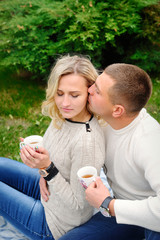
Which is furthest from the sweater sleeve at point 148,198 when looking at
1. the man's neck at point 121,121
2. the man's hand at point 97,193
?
the man's neck at point 121,121

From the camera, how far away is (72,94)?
2191 millimetres

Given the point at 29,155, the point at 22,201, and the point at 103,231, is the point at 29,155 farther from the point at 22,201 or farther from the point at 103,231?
the point at 103,231

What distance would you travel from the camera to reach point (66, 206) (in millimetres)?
2162

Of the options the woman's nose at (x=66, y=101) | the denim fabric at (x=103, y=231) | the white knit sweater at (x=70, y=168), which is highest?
the woman's nose at (x=66, y=101)

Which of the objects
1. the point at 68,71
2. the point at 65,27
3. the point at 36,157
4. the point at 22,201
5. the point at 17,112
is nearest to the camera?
the point at 36,157

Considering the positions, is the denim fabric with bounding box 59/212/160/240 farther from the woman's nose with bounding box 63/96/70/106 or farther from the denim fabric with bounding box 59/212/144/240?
the woman's nose with bounding box 63/96/70/106

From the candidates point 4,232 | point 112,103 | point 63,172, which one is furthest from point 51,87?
point 4,232

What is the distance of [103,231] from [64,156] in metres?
0.71

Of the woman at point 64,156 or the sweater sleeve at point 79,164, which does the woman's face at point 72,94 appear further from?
the sweater sleeve at point 79,164

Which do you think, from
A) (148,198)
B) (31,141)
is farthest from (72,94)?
(148,198)

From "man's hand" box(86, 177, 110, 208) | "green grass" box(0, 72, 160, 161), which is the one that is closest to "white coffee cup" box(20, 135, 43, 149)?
"man's hand" box(86, 177, 110, 208)

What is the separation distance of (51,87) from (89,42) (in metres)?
3.36

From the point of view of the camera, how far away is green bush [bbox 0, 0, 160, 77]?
17.1 ft

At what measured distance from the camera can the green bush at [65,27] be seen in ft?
17.1
